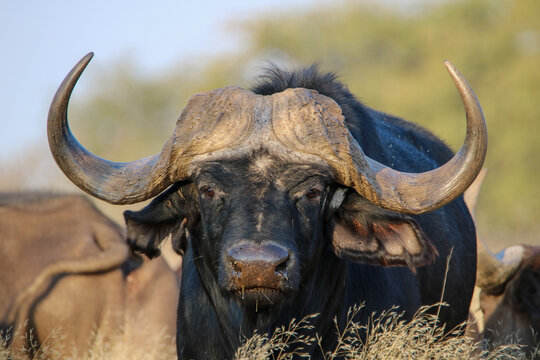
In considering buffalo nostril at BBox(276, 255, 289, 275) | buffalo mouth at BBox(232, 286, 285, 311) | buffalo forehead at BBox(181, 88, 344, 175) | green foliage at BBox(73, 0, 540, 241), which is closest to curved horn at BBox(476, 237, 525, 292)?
buffalo forehead at BBox(181, 88, 344, 175)

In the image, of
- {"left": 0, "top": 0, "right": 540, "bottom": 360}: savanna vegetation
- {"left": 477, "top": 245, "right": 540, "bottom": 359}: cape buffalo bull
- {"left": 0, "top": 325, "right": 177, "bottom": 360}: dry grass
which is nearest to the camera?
{"left": 0, "top": 325, "right": 177, "bottom": 360}: dry grass

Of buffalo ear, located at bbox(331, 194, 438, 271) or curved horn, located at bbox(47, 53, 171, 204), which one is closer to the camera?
curved horn, located at bbox(47, 53, 171, 204)

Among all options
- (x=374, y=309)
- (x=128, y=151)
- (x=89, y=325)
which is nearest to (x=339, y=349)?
(x=374, y=309)

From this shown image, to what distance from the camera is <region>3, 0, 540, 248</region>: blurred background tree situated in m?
26.1

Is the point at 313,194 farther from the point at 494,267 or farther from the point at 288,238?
the point at 494,267

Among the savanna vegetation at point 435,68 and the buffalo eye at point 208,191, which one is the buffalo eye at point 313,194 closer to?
the buffalo eye at point 208,191

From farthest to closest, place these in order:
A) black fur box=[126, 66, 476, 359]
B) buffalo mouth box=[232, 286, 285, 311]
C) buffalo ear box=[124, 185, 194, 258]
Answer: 1. buffalo ear box=[124, 185, 194, 258]
2. black fur box=[126, 66, 476, 359]
3. buffalo mouth box=[232, 286, 285, 311]

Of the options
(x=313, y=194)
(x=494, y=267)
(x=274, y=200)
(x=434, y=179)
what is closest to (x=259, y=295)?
(x=274, y=200)

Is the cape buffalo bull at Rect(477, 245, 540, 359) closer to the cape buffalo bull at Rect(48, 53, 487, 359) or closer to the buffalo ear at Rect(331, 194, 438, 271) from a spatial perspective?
the cape buffalo bull at Rect(48, 53, 487, 359)

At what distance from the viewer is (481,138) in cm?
385

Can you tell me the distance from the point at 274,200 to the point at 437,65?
82.7 ft

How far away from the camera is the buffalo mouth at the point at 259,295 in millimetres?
3783

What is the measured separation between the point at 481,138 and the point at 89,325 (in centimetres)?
432

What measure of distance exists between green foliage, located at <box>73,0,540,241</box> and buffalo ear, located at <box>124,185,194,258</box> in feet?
67.1
